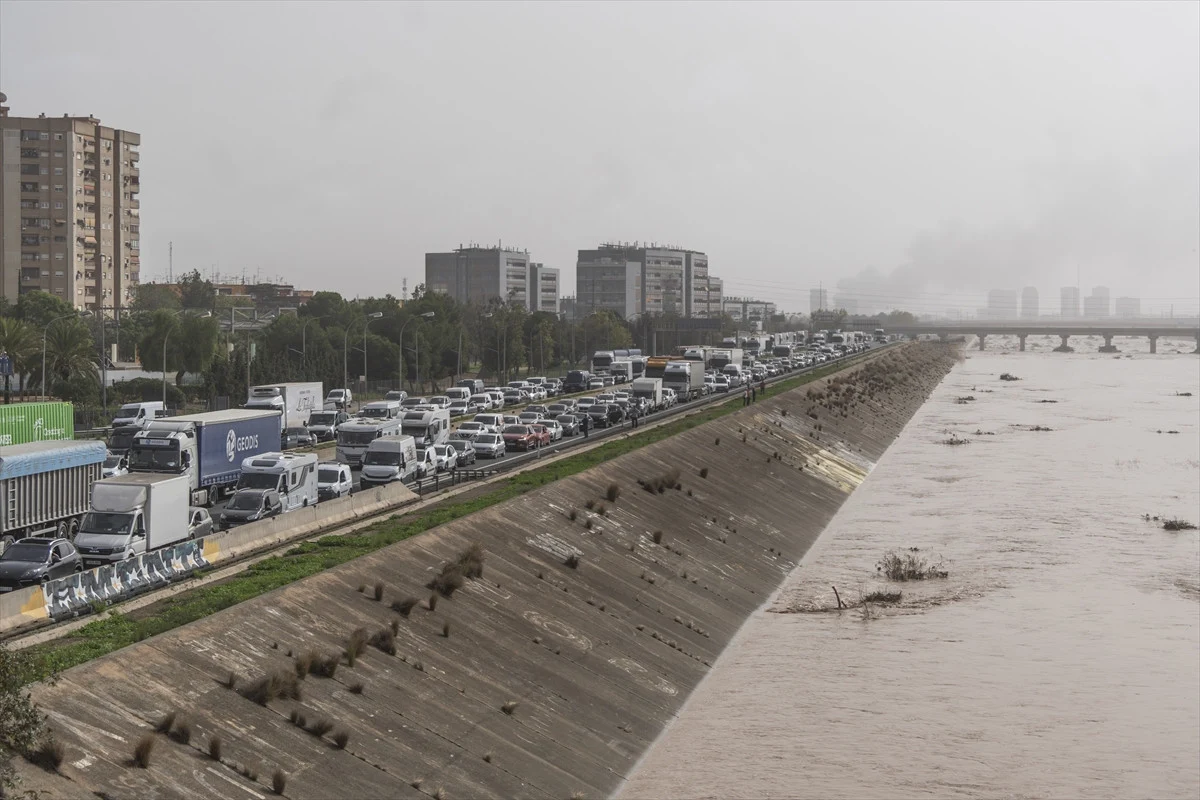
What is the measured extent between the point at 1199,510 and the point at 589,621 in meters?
41.9

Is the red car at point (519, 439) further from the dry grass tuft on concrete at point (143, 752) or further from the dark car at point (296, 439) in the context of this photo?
the dry grass tuft on concrete at point (143, 752)

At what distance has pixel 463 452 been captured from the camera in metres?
57.3

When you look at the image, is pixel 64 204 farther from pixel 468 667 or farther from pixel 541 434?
pixel 468 667

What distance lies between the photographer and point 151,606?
27109 mm

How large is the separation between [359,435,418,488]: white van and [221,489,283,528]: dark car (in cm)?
865

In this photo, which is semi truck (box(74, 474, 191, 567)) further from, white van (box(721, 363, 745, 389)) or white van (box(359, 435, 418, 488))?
white van (box(721, 363, 745, 389))

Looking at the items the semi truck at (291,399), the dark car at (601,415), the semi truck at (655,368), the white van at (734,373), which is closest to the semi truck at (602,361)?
the white van at (734,373)

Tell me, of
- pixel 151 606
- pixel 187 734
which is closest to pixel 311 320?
pixel 151 606

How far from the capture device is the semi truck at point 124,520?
102 ft

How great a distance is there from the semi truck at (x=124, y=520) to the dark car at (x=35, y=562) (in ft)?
2.34

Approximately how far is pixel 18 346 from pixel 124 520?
53.3 m

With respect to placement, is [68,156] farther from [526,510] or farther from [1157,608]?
[1157,608]

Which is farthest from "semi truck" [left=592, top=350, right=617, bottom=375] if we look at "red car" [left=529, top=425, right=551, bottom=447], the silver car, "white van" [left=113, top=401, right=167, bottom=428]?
the silver car

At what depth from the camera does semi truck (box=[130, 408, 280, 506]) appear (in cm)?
4178
